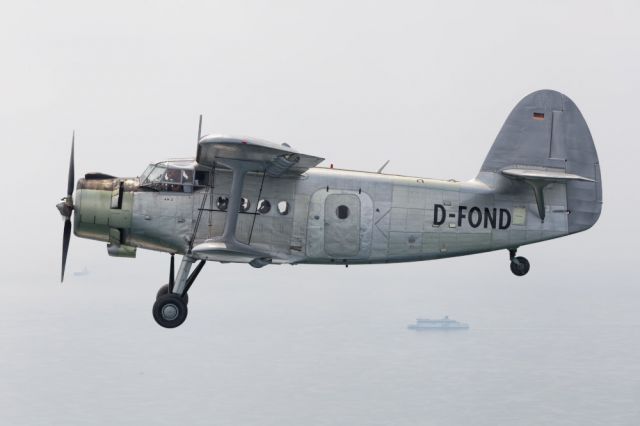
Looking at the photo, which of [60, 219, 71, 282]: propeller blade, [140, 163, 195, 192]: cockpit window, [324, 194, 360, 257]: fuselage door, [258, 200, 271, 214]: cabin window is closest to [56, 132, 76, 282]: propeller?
[60, 219, 71, 282]: propeller blade

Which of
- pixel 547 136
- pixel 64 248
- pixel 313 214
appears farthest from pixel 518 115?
pixel 64 248

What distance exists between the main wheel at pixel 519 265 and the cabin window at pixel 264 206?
6.79 meters

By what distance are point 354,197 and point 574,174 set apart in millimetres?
6086

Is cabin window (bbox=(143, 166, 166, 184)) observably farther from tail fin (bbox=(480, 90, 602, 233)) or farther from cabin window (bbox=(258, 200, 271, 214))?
tail fin (bbox=(480, 90, 602, 233))

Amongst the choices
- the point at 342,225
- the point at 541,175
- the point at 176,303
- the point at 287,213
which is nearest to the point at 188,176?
the point at 287,213

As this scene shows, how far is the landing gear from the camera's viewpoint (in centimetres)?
2419

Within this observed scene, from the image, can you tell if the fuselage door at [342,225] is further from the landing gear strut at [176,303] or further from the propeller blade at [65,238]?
the propeller blade at [65,238]

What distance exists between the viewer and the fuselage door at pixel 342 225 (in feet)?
72.9

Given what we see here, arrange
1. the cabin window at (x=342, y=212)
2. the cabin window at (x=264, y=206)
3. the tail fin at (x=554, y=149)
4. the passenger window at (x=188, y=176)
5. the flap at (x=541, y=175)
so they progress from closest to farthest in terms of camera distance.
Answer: the cabin window at (x=264, y=206), the passenger window at (x=188, y=176), the cabin window at (x=342, y=212), the flap at (x=541, y=175), the tail fin at (x=554, y=149)

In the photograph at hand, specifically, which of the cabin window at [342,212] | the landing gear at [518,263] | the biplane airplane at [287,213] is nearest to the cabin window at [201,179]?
the biplane airplane at [287,213]

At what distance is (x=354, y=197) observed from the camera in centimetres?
2245

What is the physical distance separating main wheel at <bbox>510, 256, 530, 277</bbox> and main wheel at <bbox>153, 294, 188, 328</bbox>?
8.60 metres

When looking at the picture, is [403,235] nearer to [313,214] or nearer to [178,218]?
[313,214]

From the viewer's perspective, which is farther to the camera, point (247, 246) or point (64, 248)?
point (64, 248)
